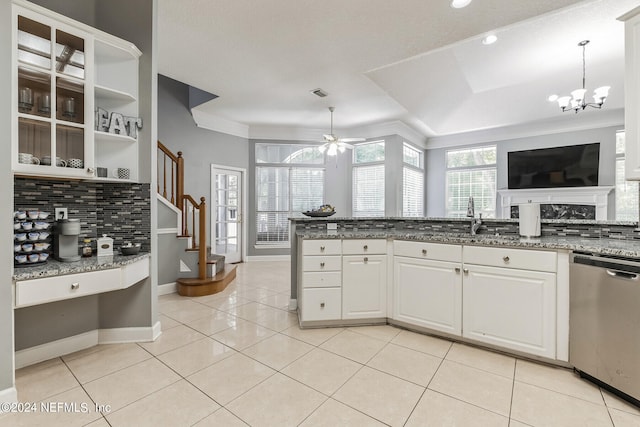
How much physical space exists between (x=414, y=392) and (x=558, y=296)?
124cm

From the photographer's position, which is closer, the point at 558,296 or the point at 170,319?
the point at 558,296

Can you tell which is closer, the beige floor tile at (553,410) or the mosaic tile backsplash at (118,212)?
the beige floor tile at (553,410)

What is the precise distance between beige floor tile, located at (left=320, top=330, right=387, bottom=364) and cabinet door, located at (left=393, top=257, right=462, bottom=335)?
42 cm

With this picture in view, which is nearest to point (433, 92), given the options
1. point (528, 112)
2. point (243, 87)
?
point (528, 112)

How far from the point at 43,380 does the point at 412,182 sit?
685 cm

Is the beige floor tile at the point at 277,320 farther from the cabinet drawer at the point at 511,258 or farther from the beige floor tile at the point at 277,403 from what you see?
the cabinet drawer at the point at 511,258

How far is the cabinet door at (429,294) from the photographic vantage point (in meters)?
2.40

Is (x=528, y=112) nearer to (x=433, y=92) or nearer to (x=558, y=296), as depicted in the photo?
(x=433, y=92)

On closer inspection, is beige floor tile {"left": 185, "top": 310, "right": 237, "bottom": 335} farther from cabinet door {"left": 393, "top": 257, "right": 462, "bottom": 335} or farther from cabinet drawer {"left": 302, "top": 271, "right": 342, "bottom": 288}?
cabinet door {"left": 393, "top": 257, "right": 462, "bottom": 335}

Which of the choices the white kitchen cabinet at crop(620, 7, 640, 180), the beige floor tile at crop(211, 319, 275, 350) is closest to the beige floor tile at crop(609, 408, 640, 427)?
the white kitchen cabinet at crop(620, 7, 640, 180)

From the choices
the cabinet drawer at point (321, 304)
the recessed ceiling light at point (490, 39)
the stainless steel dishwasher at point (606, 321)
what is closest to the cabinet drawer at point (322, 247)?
the cabinet drawer at point (321, 304)

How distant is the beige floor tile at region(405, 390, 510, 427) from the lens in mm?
1512

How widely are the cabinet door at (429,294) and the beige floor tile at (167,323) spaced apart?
2.18 m

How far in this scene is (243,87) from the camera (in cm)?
430
